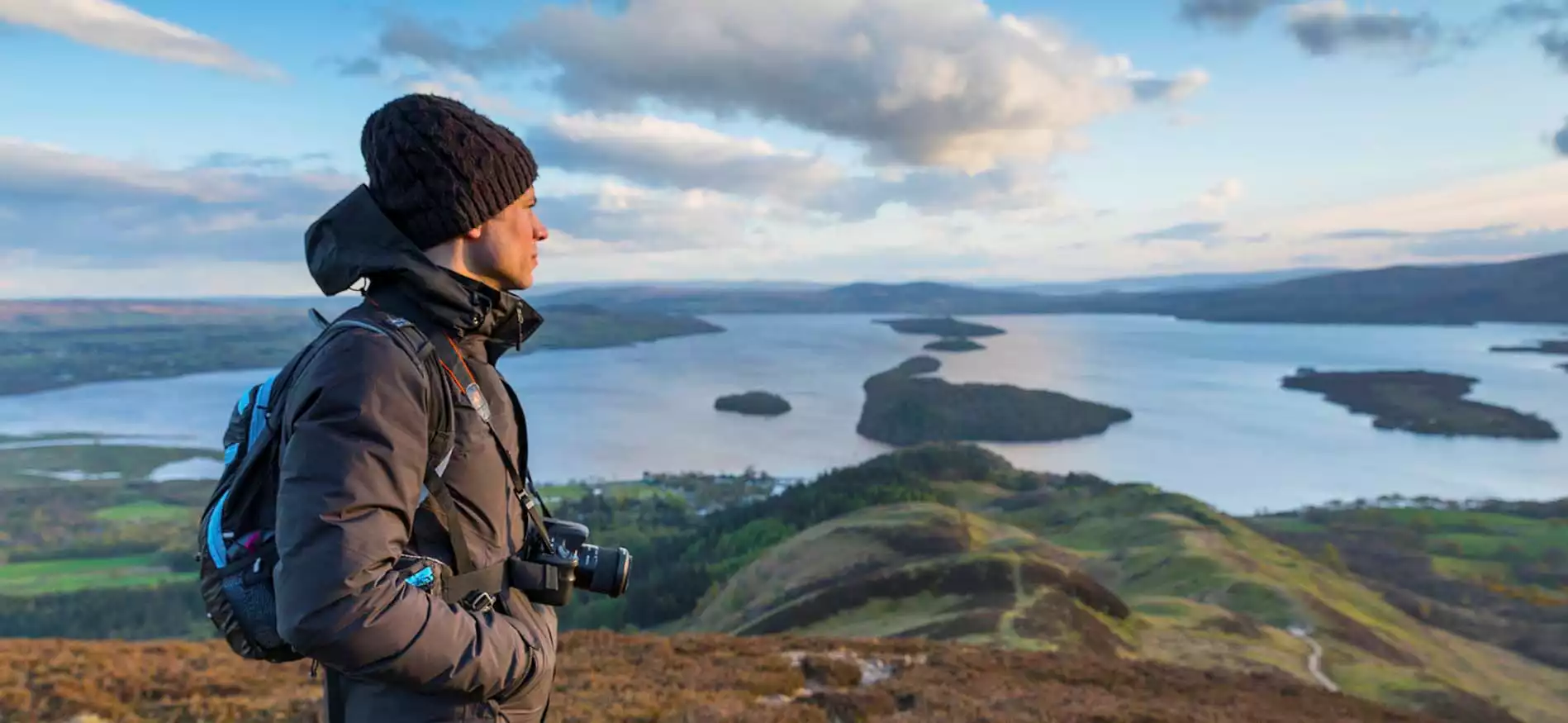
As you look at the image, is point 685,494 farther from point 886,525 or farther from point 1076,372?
point 1076,372

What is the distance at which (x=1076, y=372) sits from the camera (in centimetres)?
15150

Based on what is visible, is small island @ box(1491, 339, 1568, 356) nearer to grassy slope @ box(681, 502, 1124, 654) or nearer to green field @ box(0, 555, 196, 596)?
grassy slope @ box(681, 502, 1124, 654)

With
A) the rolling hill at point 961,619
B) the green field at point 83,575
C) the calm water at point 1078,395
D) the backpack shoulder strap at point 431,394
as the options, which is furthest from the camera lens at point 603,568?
the calm water at point 1078,395

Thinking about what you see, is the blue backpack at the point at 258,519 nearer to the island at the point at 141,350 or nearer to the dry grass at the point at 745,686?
the dry grass at the point at 745,686

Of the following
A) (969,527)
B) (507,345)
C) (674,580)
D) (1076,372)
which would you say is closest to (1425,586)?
(969,527)

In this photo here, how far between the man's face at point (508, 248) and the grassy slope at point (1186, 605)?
71.9 ft

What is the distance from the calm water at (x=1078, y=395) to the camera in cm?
9062

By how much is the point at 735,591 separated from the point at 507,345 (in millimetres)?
41350

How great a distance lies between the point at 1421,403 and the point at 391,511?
14825 centimetres

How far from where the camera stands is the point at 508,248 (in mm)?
2473

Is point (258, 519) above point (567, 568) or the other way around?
above

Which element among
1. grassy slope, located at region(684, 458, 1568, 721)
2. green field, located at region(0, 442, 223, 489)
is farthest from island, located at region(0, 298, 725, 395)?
grassy slope, located at region(684, 458, 1568, 721)

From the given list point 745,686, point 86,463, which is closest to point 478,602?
point 745,686

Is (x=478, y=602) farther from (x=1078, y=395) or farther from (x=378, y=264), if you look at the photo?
(x=1078, y=395)
